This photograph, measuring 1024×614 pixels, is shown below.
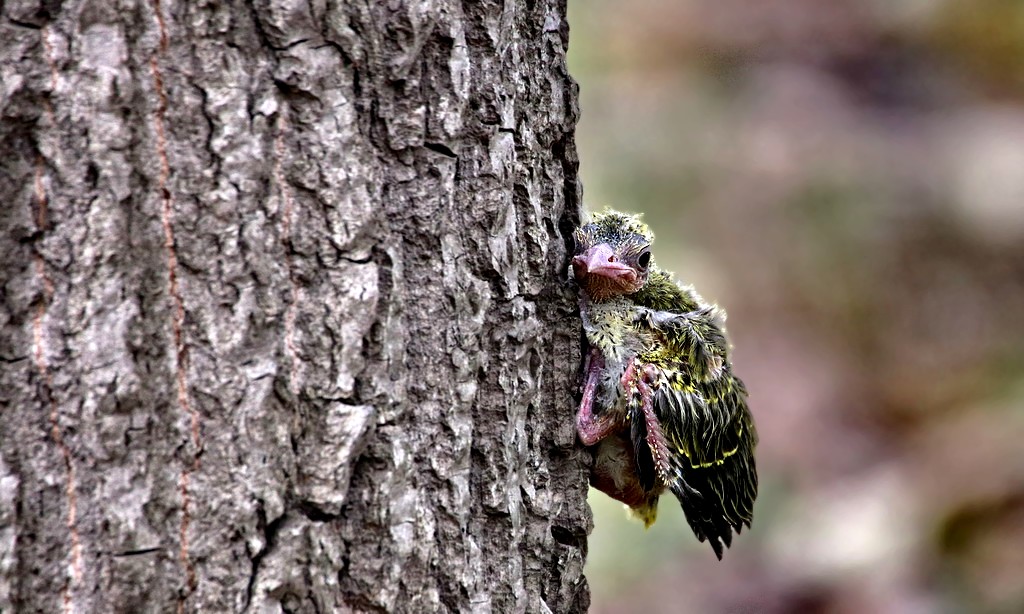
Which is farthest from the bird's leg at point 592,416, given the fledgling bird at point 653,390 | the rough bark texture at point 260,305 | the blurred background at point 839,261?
the blurred background at point 839,261

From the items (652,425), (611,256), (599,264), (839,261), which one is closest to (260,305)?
(599,264)

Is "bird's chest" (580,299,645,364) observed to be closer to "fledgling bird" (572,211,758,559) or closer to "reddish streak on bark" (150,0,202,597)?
"fledgling bird" (572,211,758,559)

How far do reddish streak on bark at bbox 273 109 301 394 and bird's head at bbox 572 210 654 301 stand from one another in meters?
0.96

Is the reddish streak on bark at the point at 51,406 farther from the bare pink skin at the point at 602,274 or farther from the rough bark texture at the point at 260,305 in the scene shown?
the bare pink skin at the point at 602,274

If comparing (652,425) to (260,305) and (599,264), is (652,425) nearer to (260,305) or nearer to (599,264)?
(599,264)

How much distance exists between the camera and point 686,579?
7.32 meters

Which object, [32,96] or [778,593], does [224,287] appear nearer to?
[32,96]

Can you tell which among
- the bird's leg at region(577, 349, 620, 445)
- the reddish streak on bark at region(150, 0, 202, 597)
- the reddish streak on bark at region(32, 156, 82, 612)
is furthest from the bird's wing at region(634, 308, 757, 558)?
the reddish streak on bark at region(32, 156, 82, 612)

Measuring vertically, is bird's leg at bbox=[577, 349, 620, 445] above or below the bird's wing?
below

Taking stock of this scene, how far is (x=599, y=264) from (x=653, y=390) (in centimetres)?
59

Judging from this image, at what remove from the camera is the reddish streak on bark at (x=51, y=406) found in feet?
6.23

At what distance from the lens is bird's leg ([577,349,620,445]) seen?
284cm

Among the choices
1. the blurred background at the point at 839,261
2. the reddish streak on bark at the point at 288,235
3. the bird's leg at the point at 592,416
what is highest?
the blurred background at the point at 839,261

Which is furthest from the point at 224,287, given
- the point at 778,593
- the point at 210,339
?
the point at 778,593
